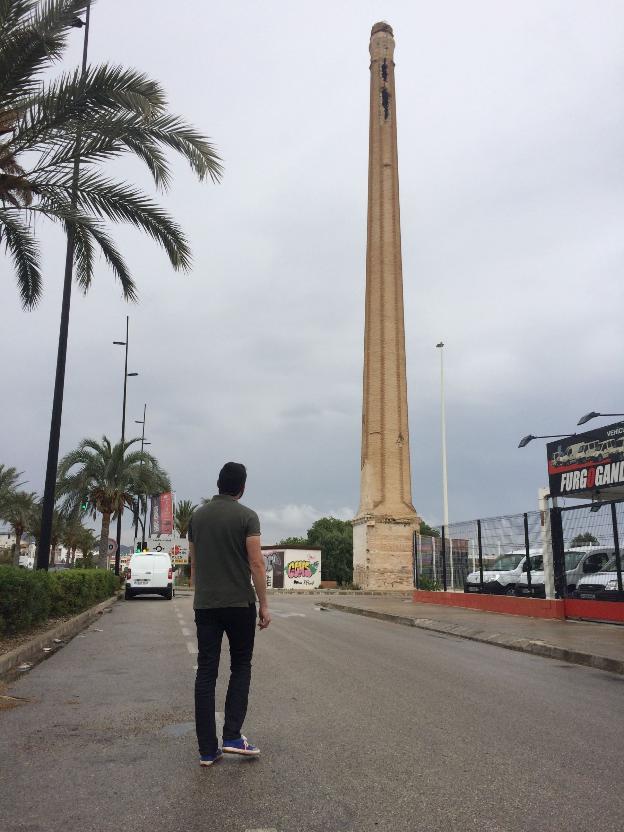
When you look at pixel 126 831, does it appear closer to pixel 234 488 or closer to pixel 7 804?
pixel 7 804

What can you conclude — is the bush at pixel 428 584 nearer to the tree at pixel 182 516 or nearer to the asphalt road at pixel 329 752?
the asphalt road at pixel 329 752

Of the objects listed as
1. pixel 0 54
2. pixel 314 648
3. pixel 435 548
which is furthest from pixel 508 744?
pixel 435 548

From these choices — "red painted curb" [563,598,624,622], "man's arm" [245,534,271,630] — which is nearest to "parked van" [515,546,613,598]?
"red painted curb" [563,598,624,622]

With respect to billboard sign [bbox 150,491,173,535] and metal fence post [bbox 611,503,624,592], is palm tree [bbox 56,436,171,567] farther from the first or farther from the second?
metal fence post [bbox 611,503,624,592]

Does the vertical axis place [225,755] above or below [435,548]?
below

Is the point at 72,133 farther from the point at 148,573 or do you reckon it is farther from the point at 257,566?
the point at 148,573

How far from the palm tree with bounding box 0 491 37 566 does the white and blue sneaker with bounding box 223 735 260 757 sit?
54433 mm

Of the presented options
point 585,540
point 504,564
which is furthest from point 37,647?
point 504,564

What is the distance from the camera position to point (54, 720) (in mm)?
6035

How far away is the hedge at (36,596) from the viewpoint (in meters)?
10.9

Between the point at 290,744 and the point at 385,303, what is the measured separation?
42.8 metres

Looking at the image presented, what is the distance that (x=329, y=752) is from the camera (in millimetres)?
4961

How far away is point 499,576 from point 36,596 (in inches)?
572

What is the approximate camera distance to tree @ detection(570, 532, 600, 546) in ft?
50.5
